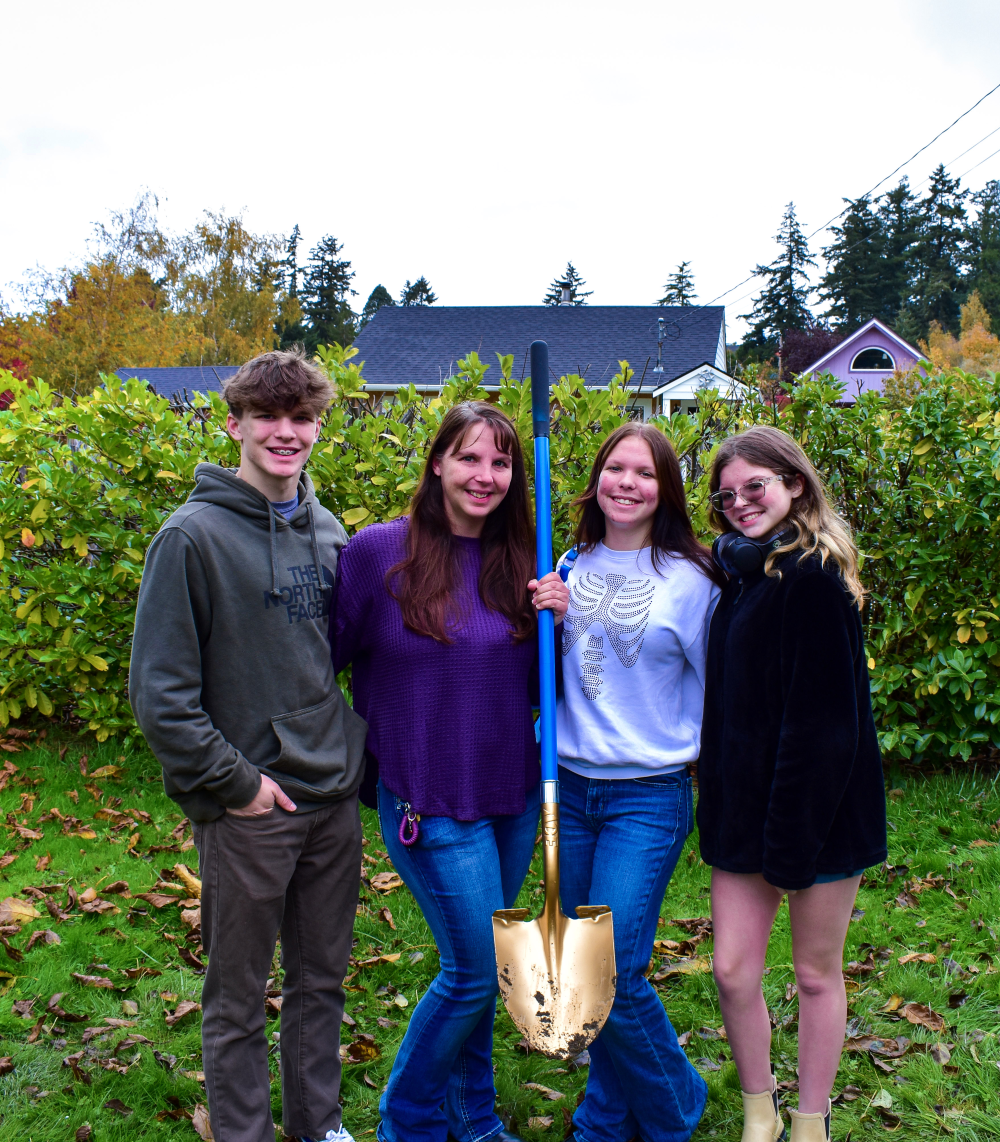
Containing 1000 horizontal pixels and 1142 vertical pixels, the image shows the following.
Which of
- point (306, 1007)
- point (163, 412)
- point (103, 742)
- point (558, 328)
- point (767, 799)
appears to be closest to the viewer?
point (767, 799)

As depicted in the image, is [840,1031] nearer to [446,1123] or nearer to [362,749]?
[446,1123]

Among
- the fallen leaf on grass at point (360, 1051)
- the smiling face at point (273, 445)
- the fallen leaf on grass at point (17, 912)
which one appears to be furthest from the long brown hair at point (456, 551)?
the fallen leaf on grass at point (17, 912)

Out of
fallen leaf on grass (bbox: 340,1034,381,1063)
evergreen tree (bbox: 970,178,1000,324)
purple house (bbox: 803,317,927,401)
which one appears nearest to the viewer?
fallen leaf on grass (bbox: 340,1034,381,1063)

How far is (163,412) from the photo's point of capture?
5055 mm

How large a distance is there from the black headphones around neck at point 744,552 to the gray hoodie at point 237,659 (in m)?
1.09

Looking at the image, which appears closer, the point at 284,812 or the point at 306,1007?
the point at 284,812

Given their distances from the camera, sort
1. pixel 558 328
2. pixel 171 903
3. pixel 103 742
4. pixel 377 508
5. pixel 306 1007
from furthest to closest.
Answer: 1. pixel 558 328
2. pixel 103 742
3. pixel 377 508
4. pixel 171 903
5. pixel 306 1007

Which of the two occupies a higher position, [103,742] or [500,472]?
[500,472]

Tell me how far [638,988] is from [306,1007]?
93 cm

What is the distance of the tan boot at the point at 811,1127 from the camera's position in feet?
7.57

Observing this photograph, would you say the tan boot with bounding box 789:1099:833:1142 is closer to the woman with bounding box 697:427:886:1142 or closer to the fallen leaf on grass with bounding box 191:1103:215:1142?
the woman with bounding box 697:427:886:1142

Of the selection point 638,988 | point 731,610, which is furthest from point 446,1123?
point 731,610

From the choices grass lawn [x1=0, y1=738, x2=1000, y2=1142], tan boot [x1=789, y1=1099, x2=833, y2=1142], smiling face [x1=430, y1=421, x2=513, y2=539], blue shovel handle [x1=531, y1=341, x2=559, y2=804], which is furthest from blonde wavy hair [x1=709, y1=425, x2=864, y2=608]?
grass lawn [x1=0, y1=738, x2=1000, y2=1142]

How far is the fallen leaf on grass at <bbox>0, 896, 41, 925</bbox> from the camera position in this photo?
3828mm
